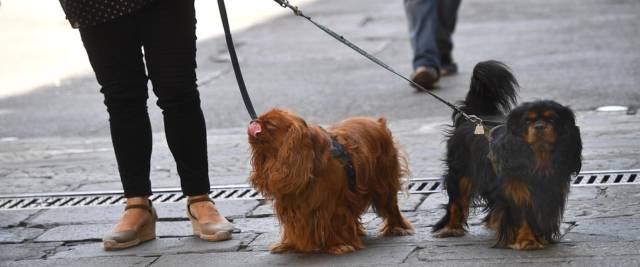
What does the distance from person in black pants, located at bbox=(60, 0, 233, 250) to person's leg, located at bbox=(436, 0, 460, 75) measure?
5.08 meters

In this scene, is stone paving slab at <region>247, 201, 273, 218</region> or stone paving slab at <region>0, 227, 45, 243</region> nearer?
stone paving slab at <region>0, 227, 45, 243</region>

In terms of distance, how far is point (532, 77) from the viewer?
9.40 metres

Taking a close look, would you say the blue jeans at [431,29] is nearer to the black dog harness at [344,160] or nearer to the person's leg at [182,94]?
the person's leg at [182,94]

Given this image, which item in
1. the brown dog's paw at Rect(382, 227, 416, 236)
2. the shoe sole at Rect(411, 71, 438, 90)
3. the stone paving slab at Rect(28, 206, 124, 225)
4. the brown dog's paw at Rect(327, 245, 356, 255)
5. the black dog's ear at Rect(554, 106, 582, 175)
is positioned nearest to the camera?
the black dog's ear at Rect(554, 106, 582, 175)

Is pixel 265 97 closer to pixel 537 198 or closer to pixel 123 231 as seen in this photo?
pixel 123 231

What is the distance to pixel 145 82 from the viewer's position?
507 cm

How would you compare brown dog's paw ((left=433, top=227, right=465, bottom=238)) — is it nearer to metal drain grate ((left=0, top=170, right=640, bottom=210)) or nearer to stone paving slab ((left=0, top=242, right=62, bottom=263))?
metal drain grate ((left=0, top=170, right=640, bottom=210))

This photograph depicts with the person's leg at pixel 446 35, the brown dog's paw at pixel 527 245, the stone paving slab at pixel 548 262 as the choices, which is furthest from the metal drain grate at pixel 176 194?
the person's leg at pixel 446 35

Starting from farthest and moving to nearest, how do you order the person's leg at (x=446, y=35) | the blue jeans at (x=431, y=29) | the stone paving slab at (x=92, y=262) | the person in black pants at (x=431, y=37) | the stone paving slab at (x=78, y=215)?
the person's leg at (x=446, y=35)
the blue jeans at (x=431, y=29)
the person in black pants at (x=431, y=37)
the stone paving slab at (x=78, y=215)
the stone paving slab at (x=92, y=262)

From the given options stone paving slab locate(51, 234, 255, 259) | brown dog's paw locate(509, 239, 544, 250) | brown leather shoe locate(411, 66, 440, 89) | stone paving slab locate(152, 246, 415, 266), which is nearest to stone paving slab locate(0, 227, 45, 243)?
stone paving slab locate(51, 234, 255, 259)

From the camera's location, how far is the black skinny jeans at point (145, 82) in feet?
16.0

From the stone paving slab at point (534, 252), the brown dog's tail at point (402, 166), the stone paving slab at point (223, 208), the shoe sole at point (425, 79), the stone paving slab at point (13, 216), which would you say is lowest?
the shoe sole at point (425, 79)

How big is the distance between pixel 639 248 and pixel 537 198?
414 millimetres

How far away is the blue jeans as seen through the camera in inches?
366
